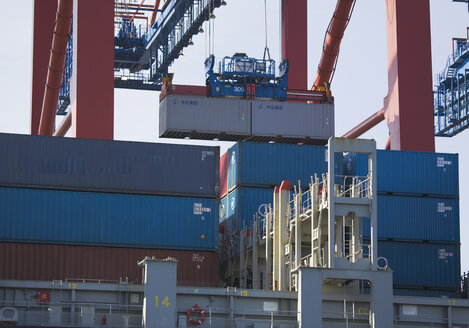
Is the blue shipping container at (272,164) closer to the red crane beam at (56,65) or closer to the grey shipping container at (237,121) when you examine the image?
the grey shipping container at (237,121)

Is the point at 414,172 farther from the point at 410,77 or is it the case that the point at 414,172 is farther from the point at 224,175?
the point at 224,175

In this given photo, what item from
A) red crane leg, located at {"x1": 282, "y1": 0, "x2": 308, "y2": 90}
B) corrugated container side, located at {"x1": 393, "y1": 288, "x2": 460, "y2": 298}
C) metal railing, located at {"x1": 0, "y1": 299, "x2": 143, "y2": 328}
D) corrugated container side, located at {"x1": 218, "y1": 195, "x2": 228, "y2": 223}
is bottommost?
metal railing, located at {"x1": 0, "y1": 299, "x2": 143, "y2": 328}

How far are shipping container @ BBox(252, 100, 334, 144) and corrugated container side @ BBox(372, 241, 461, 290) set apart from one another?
32.8 feet

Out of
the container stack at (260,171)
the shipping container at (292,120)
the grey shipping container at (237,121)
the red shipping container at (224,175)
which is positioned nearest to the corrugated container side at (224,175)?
the red shipping container at (224,175)

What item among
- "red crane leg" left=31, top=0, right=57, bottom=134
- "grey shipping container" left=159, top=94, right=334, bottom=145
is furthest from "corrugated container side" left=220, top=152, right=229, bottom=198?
"red crane leg" left=31, top=0, right=57, bottom=134

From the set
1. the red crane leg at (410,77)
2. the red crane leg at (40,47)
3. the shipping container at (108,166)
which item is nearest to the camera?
the shipping container at (108,166)

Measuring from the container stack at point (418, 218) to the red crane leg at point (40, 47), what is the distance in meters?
27.1

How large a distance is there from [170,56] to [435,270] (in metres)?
29.5

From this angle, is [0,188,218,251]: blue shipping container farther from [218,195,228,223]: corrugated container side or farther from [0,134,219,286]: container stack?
[218,195,228,223]: corrugated container side

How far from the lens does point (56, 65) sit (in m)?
55.6

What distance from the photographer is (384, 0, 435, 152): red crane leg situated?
44.9 metres

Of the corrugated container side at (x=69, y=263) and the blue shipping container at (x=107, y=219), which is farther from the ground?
the blue shipping container at (x=107, y=219)

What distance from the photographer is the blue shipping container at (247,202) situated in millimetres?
39406

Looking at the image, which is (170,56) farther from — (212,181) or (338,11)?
(212,181)
